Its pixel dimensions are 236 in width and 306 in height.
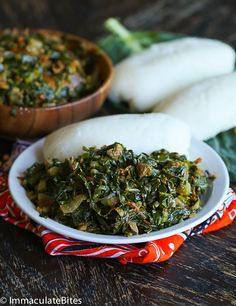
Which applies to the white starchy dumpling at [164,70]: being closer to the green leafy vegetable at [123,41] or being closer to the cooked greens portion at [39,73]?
the cooked greens portion at [39,73]

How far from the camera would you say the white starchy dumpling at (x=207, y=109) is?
196 centimetres

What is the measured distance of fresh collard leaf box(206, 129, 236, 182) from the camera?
1952 millimetres

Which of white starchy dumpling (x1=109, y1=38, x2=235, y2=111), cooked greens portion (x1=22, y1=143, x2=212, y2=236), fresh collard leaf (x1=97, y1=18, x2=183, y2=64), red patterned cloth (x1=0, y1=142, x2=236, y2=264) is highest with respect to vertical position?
cooked greens portion (x1=22, y1=143, x2=212, y2=236)

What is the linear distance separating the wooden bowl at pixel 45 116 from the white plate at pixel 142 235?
0.10 meters

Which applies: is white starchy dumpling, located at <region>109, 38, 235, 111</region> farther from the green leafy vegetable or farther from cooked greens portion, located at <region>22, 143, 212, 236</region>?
cooked greens portion, located at <region>22, 143, 212, 236</region>

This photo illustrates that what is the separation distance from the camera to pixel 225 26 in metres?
Answer: 3.17

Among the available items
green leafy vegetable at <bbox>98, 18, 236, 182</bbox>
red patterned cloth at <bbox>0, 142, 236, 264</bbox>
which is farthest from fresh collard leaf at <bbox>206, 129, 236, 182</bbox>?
green leafy vegetable at <bbox>98, 18, 236, 182</bbox>

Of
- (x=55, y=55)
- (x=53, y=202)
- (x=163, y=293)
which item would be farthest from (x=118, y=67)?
(x=163, y=293)

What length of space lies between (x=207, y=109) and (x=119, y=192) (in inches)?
25.6

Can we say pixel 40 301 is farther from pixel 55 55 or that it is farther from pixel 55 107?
pixel 55 55

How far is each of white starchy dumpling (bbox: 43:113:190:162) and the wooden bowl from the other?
0.19 meters

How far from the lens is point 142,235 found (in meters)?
1.47

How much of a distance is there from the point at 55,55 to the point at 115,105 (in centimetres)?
37

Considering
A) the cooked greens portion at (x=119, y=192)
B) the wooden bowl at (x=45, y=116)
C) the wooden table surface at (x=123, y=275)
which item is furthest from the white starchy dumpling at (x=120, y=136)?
the wooden table surface at (x=123, y=275)
